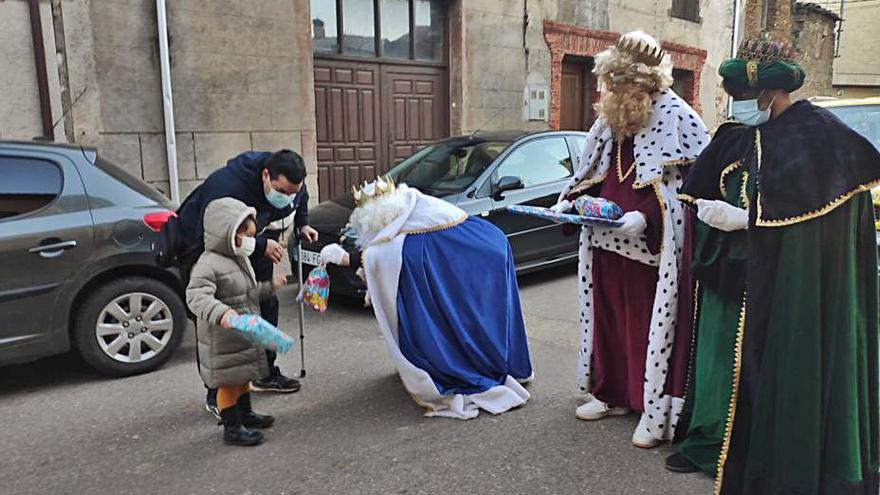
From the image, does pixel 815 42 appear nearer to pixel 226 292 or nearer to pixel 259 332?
pixel 226 292

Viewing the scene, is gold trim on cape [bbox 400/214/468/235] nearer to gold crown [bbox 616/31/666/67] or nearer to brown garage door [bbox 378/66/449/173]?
gold crown [bbox 616/31/666/67]

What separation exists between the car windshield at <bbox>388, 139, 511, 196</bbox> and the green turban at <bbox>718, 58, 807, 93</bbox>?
3.90m

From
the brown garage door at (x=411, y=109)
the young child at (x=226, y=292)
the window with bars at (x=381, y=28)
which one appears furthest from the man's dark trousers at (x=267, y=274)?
the brown garage door at (x=411, y=109)

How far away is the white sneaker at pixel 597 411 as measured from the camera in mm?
3762

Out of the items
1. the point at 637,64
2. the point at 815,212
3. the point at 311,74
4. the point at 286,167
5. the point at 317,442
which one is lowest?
the point at 317,442

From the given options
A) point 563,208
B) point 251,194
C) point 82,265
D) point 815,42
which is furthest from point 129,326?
point 815,42

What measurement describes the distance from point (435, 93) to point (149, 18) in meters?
4.92

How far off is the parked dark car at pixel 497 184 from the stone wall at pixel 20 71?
12.0 ft

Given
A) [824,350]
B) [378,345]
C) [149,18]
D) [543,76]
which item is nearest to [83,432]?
[378,345]

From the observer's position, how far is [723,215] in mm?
2754

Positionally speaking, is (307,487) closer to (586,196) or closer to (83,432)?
(83,432)

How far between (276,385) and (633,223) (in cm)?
243

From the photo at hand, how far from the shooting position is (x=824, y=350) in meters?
2.45

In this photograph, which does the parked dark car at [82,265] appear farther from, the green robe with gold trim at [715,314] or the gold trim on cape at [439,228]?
the green robe with gold trim at [715,314]
